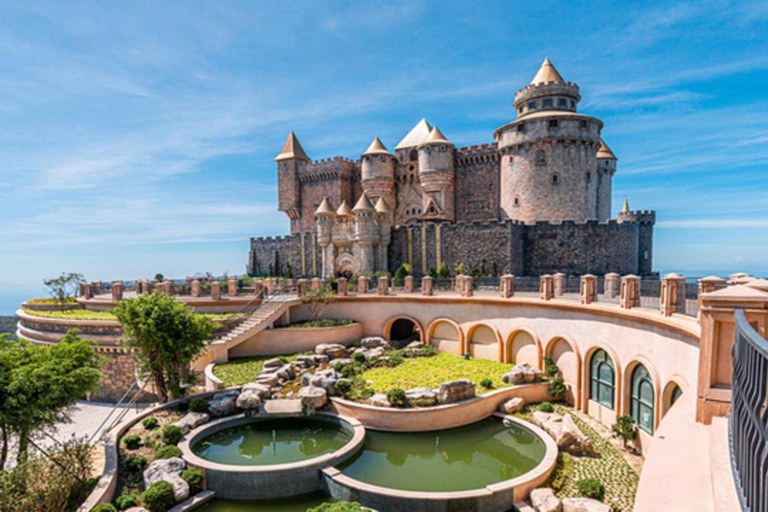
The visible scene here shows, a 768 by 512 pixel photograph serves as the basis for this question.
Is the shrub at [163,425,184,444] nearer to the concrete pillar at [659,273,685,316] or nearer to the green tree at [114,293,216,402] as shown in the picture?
the green tree at [114,293,216,402]

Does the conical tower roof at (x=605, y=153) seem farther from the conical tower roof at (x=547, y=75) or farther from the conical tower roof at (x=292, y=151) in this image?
the conical tower roof at (x=292, y=151)

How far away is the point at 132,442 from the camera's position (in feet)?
44.6

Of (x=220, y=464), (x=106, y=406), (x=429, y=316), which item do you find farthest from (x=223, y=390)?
(x=429, y=316)

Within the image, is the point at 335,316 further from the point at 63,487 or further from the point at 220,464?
the point at 63,487

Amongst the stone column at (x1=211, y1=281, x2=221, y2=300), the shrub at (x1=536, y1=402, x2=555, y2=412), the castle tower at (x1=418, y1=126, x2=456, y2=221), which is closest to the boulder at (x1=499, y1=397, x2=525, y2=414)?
the shrub at (x1=536, y1=402, x2=555, y2=412)

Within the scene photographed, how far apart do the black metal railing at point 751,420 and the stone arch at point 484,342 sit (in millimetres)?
18185

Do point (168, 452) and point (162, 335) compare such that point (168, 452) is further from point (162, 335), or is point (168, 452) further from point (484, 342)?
point (484, 342)

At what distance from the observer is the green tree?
53.9 ft

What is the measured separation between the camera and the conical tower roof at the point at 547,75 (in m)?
33.8

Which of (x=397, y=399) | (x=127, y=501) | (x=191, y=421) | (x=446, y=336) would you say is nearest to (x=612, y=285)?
(x=446, y=336)

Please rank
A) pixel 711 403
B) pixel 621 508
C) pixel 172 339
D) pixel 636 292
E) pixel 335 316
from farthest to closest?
pixel 335 316 < pixel 172 339 < pixel 636 292 < pixel 621 508 < pixel 711 403

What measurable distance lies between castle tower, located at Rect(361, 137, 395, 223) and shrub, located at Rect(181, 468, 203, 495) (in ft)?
100

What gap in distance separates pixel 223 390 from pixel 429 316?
1184cm

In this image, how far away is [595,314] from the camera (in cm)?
1683
